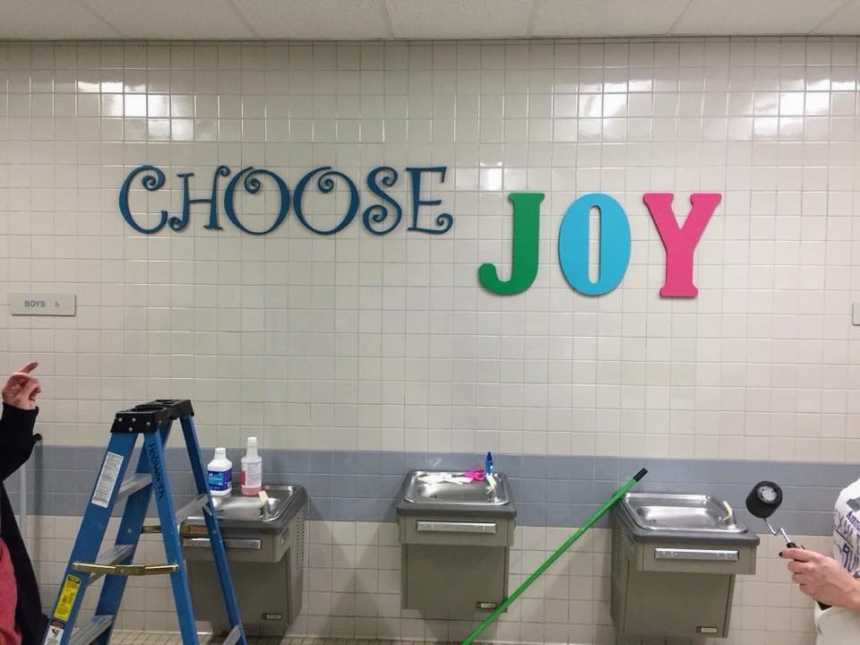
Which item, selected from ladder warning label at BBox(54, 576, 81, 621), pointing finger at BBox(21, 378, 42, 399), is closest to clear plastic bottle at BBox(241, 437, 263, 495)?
ladder warning label at BBox(54, 576, 81, 621)

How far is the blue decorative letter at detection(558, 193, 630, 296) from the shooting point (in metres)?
2.86

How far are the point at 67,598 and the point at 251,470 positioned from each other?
937 millimetres

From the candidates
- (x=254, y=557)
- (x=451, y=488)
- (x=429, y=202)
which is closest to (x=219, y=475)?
(x=254, y=557)

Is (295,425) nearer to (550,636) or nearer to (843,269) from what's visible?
(550,636)

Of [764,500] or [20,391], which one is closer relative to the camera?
[764,500]

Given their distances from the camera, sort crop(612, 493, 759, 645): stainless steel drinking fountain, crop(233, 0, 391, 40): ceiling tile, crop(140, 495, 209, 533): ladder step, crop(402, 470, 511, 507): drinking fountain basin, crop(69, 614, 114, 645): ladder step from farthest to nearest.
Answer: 1. crop(402, 470, 511, 507): drinking fountain basin
2. crop(233, 0, 391, 40): ceiling tile
3. crop(612, 493, 759, 645): stainless steel drinking fountain
4. crop(140, 495, 209, 533): ladder step
5. crop(69, 614, 114, 645): ladder step

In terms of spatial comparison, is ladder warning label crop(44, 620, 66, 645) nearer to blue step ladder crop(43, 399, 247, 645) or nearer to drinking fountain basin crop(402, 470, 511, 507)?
blue step ladder crop(43, 399, 247, 645)

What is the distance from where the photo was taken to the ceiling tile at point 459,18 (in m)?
2.53

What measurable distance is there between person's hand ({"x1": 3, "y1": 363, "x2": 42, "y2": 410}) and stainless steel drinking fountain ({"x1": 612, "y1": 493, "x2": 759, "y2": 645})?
2204mm

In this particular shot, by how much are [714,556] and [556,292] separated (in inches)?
49.5

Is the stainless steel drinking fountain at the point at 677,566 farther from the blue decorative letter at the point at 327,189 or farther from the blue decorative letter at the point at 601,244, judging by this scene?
the blue decorative letter at the point at 327,189

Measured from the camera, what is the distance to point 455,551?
2617mm

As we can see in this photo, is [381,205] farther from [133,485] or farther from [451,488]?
[133,485]

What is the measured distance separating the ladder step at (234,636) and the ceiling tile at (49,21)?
8.59 feet
